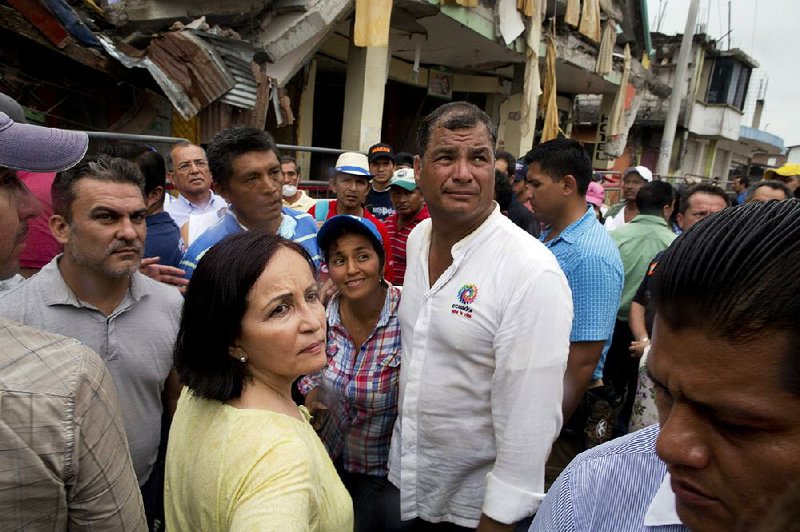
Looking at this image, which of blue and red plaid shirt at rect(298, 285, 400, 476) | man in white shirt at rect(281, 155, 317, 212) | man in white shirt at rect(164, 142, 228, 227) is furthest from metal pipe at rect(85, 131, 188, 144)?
blue and red plaid shirt at rect(298, 285, 400, 476)

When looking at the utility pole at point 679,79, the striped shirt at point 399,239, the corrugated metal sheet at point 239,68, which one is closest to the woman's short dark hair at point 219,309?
the striped shirt at point 399,239

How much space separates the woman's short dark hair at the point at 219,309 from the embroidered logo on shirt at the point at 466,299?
65 cm

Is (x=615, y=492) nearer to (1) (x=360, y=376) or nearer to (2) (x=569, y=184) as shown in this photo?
(1) (x=360, y=376)

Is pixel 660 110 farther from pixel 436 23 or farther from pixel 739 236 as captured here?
pixel 739 236

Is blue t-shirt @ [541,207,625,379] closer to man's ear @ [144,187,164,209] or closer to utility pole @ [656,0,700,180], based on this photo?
man's ear @ [144,187,164,209]

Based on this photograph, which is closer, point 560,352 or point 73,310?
point 560,352

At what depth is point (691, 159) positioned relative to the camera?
28156mm

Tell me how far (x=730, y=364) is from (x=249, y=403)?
1.04m

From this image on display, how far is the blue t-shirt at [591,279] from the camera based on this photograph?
7.46 feet

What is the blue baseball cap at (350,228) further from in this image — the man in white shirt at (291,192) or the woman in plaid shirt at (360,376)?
the man in white shirt at (291,192)

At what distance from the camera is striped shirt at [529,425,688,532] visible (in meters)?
0.82

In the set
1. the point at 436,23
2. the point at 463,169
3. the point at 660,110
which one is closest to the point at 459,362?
the point at 463,169

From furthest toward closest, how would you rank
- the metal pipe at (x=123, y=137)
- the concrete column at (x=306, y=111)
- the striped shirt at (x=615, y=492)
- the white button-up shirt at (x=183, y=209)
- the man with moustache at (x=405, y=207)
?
1. the concrete column at (x=306, y=111)
2. the man with moustache at (x=405, y=207)
3. the white button-up shirt at (x=183, y=209)
4. the metal pipe at (x=123, y=137)
5. the striped shirt at (x=615, y=492)

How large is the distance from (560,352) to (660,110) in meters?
26.4
